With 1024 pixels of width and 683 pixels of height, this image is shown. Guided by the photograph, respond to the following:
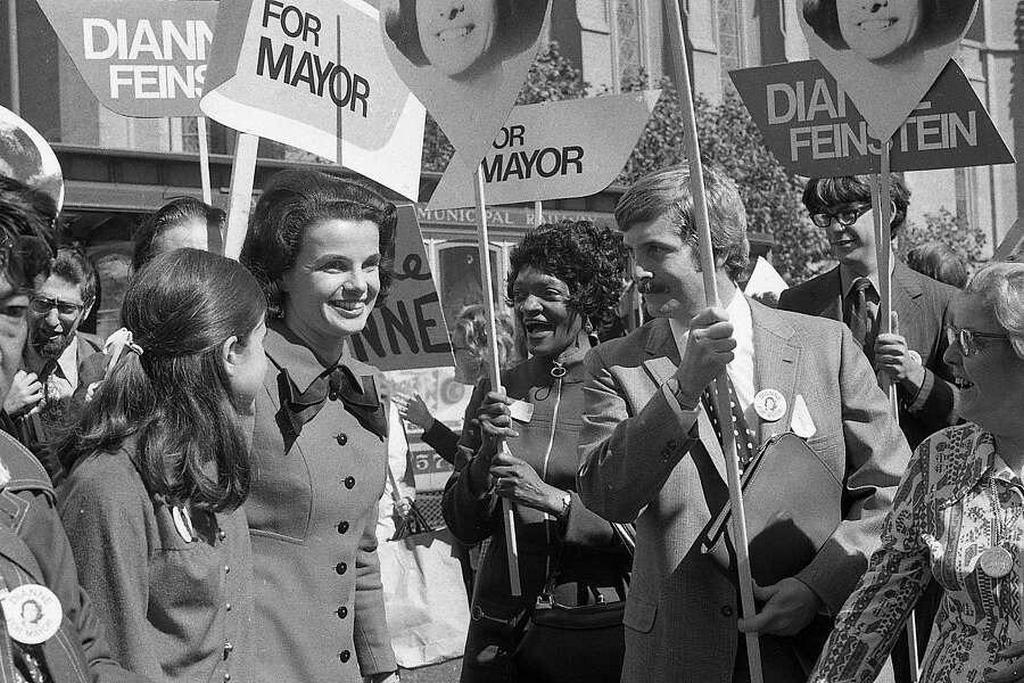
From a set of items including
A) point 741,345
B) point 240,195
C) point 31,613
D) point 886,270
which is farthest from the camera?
point 240,195

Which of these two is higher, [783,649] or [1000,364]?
[1000,364]

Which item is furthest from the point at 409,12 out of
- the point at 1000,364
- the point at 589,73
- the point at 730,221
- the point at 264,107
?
the point at 589,73

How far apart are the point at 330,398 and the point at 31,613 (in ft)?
4.92

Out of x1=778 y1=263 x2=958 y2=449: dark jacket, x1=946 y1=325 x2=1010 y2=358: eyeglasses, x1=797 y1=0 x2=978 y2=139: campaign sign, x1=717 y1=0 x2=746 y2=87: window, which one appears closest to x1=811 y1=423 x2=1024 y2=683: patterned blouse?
x1=946 y1=325 x2=1010 y2=358: eyeglasses

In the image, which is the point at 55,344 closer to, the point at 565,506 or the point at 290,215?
the point at 290,215

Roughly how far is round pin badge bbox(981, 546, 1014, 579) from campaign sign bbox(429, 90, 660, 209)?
294cm

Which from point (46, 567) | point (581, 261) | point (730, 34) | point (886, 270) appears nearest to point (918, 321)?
point (581, 261)

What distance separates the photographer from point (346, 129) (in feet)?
15.2

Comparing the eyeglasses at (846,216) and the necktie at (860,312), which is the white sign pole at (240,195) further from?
the necktie at (860,312)

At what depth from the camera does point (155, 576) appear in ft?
9.27

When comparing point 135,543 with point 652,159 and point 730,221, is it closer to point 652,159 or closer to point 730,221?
point 730,221

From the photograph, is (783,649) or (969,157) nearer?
(783,649)

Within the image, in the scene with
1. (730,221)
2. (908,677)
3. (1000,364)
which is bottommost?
(908,677)

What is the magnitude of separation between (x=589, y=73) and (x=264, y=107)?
2971 centimetres
